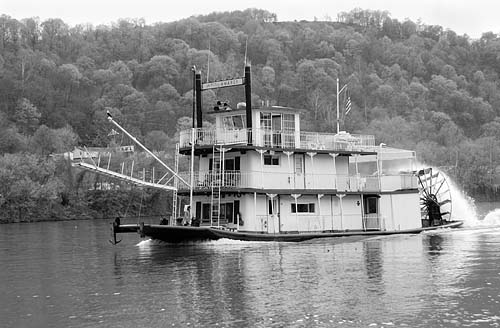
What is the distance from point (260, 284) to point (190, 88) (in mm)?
125444

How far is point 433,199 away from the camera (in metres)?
51.4

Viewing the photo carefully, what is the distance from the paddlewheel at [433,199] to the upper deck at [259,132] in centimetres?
1086

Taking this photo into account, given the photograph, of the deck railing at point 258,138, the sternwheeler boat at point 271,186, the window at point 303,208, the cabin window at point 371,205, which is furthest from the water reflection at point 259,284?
the deck railing at point 258,138

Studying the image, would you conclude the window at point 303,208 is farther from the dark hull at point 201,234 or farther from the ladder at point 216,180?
the ladder at point 216,180

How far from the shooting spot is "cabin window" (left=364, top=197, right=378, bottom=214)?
45.1 m

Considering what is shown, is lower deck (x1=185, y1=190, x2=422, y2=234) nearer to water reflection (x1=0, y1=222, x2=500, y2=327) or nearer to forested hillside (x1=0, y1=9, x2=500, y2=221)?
water reflection (x1=0, y1=222, x2=500, y2=327)

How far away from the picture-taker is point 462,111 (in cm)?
16788

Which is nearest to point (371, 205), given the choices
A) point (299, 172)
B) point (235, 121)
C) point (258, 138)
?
point (299, 172)

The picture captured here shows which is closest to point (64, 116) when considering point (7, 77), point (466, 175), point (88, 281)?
point (7, 77)

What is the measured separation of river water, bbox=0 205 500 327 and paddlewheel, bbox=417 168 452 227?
25.8ft

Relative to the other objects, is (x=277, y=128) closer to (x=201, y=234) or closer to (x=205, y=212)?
(x=205, y=212)

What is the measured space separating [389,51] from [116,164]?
348 feet

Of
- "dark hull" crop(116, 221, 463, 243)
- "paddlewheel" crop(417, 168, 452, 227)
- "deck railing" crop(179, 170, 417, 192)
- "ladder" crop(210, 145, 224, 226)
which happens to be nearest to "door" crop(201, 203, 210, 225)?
"ladder" crop(210, 145, 224, 226)

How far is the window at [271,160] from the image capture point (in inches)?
1644
